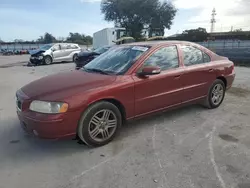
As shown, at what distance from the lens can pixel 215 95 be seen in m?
5.65

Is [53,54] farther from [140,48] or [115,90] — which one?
[115,90]

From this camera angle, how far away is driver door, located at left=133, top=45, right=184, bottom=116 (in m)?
4.20

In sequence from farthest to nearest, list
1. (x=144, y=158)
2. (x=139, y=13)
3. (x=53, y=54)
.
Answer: (x=139, y=13) → (x=53, y=54) → (x=144, y=158)

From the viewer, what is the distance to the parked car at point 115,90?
3490 millimetres

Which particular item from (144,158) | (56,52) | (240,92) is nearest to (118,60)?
(144,158)

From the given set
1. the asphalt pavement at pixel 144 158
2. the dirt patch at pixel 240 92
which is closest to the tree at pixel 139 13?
the dirt patch at pixel 240 92

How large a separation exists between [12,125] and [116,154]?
240 centimetres

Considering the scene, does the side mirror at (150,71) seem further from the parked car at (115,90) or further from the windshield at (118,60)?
the windshield at (118,60)

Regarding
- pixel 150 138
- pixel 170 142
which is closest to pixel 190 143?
pixel 170 142

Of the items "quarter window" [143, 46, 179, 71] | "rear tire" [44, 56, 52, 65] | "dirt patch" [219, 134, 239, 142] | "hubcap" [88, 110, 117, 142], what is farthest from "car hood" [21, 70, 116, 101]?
"rear tire" [44, 56, 52, 65]

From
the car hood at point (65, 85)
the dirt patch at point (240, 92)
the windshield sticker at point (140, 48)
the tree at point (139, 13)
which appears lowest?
the dirt patch at point (240, 92)

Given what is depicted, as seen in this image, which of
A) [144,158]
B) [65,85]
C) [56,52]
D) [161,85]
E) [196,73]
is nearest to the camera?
[144,158]

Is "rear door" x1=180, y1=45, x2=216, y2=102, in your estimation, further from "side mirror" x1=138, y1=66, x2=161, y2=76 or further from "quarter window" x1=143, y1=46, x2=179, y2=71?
"side mirror" x1=138, y1=66, x2=161, y2=76

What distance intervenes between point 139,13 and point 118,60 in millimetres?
43138
